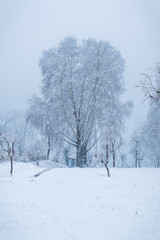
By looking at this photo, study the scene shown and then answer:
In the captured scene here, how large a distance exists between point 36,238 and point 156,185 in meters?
7.56

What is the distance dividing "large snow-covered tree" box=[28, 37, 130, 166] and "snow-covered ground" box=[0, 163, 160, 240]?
13.0 meters

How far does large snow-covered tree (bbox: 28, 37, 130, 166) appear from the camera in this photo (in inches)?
918

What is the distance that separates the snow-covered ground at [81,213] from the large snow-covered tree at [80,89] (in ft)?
42.7

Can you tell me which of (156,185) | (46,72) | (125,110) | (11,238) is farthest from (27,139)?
(11,238)

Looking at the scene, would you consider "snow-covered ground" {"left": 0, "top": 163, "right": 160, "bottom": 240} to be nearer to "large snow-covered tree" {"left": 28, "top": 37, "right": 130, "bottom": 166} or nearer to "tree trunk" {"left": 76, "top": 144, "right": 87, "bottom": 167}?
"tree trunk" {"left": 76, "top": 144, "right": 87, "bottom": 167}

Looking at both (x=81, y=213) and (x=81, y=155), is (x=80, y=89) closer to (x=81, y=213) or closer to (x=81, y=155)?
(x=81, y=155)

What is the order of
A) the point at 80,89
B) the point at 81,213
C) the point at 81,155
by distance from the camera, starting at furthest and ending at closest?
1. the point at 80,89
2. the point at 81,155
3. the point at 81,213

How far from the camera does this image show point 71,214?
706 centimetres

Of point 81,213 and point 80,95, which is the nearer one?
point 81,213

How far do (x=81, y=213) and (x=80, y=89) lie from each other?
1783 cm

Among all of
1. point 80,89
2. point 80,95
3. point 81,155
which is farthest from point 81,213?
point 80,89

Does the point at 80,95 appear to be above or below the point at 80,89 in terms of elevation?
below

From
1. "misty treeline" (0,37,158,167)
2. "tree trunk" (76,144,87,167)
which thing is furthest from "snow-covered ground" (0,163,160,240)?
"misty treeline" (0,37,158,167)

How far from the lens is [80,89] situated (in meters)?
23.8
